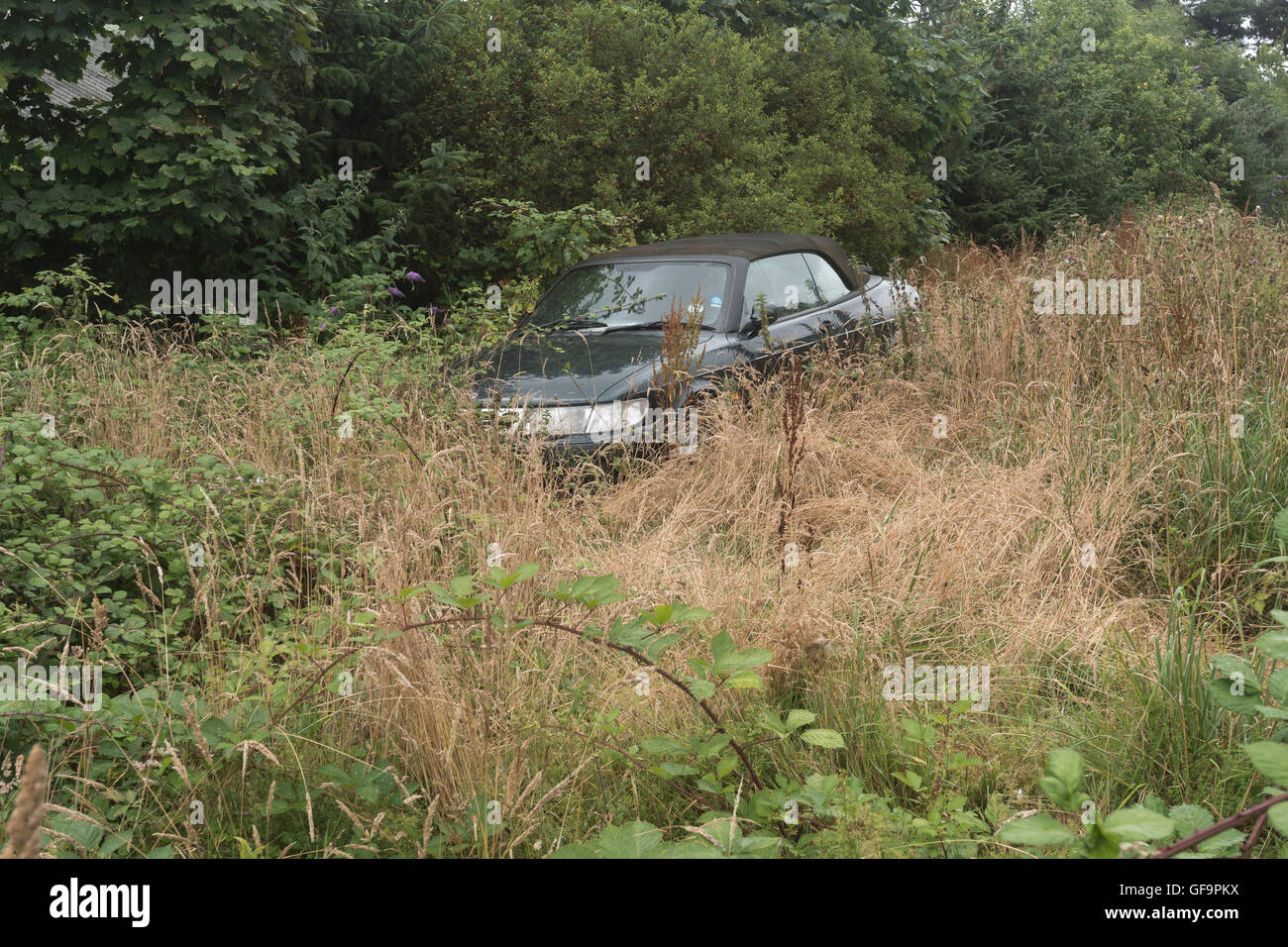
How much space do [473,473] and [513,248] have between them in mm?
6034

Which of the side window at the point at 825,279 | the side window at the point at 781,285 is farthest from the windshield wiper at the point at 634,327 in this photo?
the side window at the point at 825,279

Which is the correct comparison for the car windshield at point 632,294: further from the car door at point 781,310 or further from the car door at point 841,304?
the car door at point 841,304

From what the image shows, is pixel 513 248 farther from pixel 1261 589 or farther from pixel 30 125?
pixel 1261 589

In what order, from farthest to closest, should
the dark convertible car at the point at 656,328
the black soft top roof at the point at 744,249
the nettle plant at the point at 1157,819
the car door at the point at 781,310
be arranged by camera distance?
the black soft top roof at the point at 744,249 → the car door at the point at 781,310 → the dark convertible car at the point at 656,328 → the nettle plant at the point at 1157,819

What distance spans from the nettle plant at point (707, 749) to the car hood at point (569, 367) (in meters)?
2.50

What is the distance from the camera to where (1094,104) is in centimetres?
1678

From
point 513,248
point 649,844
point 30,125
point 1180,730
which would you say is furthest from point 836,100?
point 649,844

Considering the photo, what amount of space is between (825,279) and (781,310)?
3.27 feet

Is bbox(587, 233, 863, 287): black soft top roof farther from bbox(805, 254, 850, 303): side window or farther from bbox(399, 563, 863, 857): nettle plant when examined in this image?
bbox(399, 563, 863, 857): nettle plant

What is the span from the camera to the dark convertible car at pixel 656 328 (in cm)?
528

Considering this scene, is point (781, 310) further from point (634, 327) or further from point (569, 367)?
point (569, 367)

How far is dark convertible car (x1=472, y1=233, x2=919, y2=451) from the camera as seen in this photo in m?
5.28

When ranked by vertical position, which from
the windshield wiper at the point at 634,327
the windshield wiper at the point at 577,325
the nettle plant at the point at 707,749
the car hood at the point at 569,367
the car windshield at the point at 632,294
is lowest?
the nettle plant at the point at 707,749
